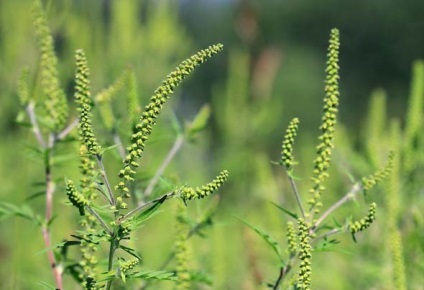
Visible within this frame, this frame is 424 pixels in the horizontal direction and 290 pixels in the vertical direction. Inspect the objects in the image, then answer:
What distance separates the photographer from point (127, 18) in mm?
4477

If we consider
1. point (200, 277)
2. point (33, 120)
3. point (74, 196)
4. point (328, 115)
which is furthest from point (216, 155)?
point (74, 196)

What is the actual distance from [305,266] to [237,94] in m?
3.21

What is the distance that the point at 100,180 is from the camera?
132 centimetres

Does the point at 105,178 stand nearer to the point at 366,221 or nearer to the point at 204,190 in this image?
the point at 204,190

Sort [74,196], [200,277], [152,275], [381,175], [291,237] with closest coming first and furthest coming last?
[74,196] → [152,275] → [291,237] → [381,175] → [200,277]

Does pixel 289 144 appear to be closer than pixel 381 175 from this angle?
Yes

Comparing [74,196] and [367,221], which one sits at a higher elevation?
[367,221]

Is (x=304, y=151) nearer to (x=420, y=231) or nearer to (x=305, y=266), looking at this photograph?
(x=420, y=231)

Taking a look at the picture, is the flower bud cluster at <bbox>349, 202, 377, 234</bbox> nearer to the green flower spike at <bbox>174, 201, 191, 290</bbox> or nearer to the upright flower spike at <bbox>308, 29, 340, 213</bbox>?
the upright flower spike at <bbox>308, 29, 340, 213</bbox>

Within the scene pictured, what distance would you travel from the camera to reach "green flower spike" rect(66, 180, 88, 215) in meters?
0.98

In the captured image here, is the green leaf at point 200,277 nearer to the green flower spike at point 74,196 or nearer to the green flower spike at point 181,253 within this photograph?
the green flower spike at point 181,253

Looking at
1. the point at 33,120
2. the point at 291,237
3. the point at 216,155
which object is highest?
the point at 216,155

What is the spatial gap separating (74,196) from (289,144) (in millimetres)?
353

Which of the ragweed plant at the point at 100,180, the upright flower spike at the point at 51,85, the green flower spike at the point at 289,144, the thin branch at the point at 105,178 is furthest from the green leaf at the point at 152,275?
the upright flower spike at the point at 51,85
